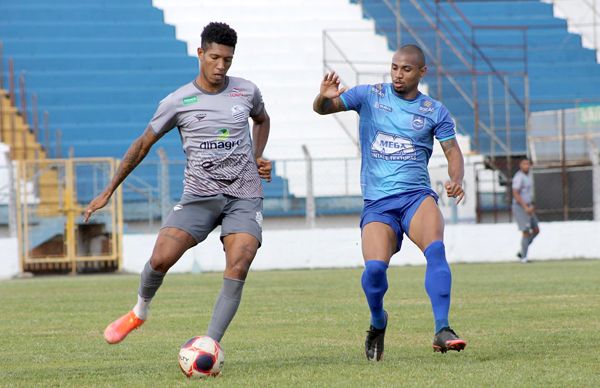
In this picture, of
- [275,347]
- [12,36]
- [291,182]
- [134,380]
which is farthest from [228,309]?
[12,36]

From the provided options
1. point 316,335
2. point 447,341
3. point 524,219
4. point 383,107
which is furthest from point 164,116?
point 524,219

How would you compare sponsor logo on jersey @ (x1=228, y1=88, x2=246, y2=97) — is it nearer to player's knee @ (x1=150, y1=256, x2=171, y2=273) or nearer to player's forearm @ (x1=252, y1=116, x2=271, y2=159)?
player's forearm @ (x1=252, y1=116, x2=271, y2=159)

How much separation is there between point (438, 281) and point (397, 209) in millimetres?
617

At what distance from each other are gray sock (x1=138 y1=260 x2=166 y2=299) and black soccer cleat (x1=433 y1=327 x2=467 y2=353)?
5.98 feet

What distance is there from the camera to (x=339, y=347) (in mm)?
8812

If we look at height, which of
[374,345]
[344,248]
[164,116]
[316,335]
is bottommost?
[344,248]

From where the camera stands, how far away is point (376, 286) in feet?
25.9

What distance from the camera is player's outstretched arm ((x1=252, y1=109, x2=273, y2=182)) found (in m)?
7.84

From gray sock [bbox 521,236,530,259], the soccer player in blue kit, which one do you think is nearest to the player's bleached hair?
the soccer player in blue kit

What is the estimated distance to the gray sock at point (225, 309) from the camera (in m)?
7.41

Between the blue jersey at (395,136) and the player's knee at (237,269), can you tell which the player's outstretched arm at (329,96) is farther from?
the player's knee at (237,269)

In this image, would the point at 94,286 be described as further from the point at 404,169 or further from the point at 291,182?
the point at 404,169

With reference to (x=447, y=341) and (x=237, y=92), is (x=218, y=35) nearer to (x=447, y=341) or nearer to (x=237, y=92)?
(x=237, y=92)

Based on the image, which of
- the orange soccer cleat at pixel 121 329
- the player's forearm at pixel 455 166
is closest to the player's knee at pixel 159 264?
the orange soccer cleat at pixel 121 329
